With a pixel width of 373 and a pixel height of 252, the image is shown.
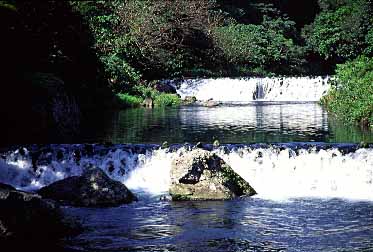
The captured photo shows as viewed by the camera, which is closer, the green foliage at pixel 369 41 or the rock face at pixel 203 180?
the rock face at pixel 203 180

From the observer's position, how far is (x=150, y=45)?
4234 cm

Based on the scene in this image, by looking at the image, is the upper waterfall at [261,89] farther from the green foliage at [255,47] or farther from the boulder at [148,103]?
the green foliage at [255,47]

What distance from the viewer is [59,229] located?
10492 mm

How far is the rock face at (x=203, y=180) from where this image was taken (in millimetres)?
13664

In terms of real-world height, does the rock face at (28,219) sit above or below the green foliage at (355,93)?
below

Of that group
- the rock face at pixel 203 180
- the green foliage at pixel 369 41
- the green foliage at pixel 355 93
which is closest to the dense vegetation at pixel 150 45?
the green foliage at pixel 369 41

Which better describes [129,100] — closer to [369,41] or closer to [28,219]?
[369,41]

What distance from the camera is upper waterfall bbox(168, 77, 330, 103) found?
129 feet

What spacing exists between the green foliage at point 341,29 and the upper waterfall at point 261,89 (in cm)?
1117

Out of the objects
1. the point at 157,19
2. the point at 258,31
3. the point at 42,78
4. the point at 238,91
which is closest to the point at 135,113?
the point at 42,78

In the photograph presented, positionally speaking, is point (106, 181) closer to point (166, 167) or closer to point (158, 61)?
point (166, 167)

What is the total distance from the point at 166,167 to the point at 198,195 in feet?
9.44

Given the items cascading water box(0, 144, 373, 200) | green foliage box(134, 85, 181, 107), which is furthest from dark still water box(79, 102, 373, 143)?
green foliage box(134, 85, 181, 107)

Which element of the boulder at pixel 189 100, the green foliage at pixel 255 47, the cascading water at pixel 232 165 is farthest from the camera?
the green foliage at pixel 255 47
